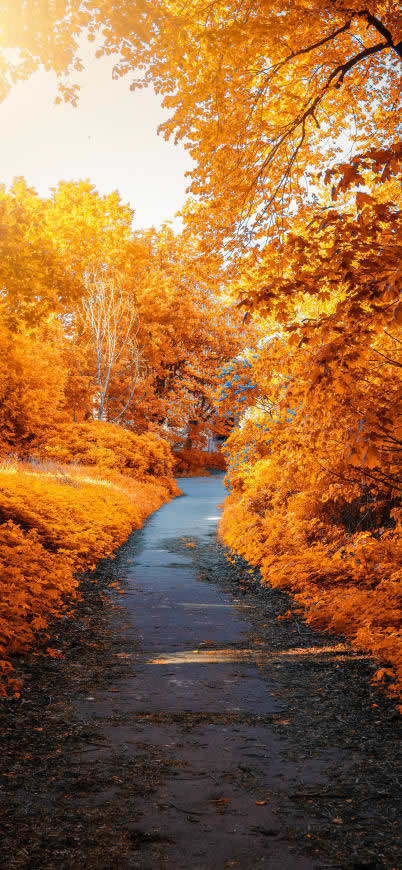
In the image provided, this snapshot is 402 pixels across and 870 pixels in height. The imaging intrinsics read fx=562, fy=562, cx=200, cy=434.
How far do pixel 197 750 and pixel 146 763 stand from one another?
38 centimetres

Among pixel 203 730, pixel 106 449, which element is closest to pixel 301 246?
pixel 203 730

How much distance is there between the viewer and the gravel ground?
8.68 ft

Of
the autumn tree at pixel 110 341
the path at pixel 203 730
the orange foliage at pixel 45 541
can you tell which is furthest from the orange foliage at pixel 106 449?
the path at pixel 203 730

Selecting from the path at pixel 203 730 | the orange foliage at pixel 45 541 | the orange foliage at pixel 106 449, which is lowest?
the path at pixel 203 730

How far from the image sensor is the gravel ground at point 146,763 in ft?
8.68

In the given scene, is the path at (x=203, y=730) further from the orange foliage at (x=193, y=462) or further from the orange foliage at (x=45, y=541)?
the orange foliage at (x=193, y=462)

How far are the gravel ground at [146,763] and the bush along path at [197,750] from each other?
0.01m

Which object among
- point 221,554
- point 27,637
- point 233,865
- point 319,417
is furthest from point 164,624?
point 221,554

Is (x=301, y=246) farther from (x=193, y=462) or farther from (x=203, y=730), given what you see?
(x=193, y=462)

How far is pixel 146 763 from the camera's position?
11.4 ft

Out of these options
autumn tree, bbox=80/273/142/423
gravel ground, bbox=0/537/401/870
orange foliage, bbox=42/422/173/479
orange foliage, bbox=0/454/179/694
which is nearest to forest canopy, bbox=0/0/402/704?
gravel ground, bbox=0/537/401/870

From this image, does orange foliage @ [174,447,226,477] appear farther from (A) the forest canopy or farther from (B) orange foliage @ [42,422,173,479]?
(A) the forest canopy

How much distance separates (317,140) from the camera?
8984 mm

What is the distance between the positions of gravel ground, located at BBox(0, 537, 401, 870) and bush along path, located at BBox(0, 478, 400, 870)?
0.4 inches
